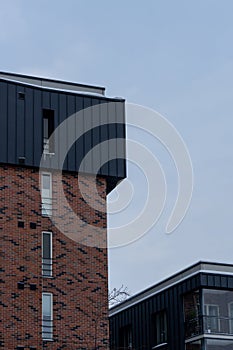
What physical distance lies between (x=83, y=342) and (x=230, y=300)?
286 inches

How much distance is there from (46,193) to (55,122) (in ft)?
8.80

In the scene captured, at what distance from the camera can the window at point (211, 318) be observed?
34062mm

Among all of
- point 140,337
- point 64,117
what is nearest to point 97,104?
point 64,117

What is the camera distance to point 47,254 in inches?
1229

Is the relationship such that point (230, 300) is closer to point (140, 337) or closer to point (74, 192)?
point (140, 337)

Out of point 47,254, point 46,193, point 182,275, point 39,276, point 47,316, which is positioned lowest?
point 47,316

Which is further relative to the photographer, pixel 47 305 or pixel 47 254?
pixel 47 254

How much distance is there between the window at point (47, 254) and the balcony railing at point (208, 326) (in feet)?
22.2

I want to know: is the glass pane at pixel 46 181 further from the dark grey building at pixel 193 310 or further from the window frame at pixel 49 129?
the dark grey building at pixel 193 310

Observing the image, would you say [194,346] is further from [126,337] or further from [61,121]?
[61,121]

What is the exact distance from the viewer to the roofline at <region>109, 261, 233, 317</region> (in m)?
33.9

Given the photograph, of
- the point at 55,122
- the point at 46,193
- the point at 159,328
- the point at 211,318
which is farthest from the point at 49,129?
the point at 159,328

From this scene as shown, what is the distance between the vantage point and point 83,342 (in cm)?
3055

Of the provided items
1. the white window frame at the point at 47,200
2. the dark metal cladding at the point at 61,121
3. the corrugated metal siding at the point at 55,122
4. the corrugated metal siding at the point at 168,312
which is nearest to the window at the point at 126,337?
the corrugated metal siding at the point at 168,312
